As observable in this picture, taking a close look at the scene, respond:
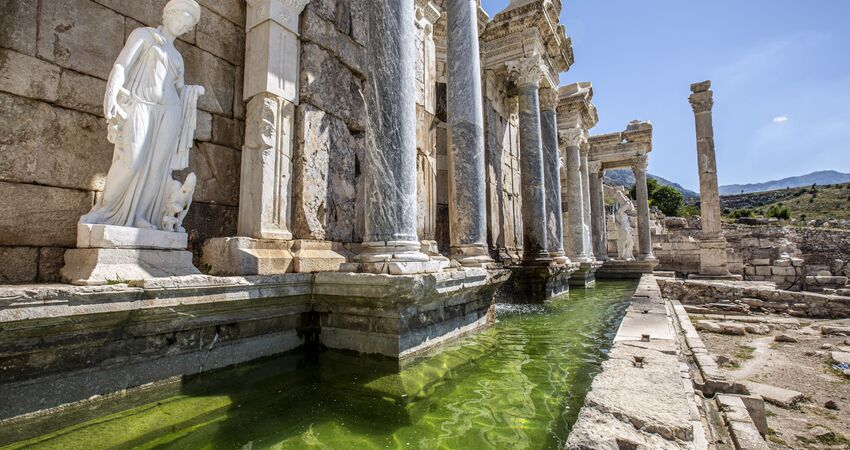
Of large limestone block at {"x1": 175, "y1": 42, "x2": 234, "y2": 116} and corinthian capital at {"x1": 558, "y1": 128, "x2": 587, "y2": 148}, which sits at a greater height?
corinthian capital at {"x1": 558, "y1": 128, "x2": 587, "y2": 148}

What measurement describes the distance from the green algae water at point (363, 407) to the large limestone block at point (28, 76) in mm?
2456

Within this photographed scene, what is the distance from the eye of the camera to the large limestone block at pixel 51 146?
117 inches

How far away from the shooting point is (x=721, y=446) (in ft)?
9.35

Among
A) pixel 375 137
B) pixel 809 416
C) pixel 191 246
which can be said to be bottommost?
pixel 809 416

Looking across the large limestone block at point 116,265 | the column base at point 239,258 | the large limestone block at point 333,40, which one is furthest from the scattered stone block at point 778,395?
the large limestone block at point 333,40

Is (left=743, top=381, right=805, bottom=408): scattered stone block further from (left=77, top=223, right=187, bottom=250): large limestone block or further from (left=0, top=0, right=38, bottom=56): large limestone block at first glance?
(left=0, top=0, right=38, bottom=56): large limestone block

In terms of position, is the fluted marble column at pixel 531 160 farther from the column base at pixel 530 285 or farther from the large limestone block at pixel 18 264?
the large limestone block at pixel 18 264

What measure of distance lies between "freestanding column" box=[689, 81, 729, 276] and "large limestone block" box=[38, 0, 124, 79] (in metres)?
18.9

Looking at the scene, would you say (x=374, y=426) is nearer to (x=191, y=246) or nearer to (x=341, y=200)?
(x=191, y=246)

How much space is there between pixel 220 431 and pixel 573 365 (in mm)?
3072

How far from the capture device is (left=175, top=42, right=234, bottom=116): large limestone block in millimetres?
4098

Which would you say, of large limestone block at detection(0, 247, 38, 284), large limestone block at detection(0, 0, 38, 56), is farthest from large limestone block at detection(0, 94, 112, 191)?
large limestone block at detection(0, 247, 38, 284)

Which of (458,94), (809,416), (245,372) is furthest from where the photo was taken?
(458,94)

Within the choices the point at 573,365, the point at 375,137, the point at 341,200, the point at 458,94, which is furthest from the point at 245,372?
the point at 458,94
